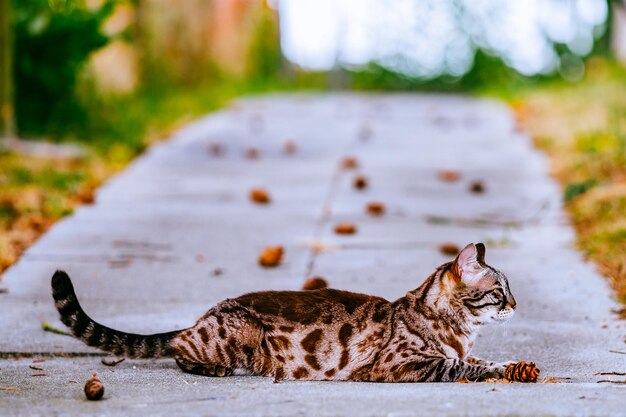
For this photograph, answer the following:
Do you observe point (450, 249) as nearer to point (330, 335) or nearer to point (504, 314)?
point (504, 314)

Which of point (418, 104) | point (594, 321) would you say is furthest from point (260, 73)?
point (594, 321)

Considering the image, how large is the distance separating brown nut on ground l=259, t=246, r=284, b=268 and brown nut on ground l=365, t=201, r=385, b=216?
1.48 m

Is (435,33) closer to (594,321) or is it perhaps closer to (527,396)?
(594,321)

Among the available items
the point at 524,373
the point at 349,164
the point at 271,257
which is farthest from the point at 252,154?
the point at 524,373

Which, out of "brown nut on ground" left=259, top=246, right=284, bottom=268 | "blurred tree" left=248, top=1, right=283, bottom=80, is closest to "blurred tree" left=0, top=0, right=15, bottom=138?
"brown nut on ground" left=259, top=246, right=284, bottom=268

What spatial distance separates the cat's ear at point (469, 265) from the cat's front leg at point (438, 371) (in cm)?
40

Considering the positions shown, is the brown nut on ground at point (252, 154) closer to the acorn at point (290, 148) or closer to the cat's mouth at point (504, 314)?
the acorn at point (290, 148)

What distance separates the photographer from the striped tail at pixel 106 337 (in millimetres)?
4395

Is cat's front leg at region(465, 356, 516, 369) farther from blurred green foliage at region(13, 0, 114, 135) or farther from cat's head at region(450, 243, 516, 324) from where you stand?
blurred green foliage at region(13, 0, 114, 135)

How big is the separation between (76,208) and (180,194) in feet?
3.10

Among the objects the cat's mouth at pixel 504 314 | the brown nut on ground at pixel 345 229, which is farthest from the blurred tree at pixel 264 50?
the cat's mouth at pixel 504 314

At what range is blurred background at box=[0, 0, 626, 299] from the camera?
8.23 m

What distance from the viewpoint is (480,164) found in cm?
989

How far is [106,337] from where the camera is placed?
4496mm
